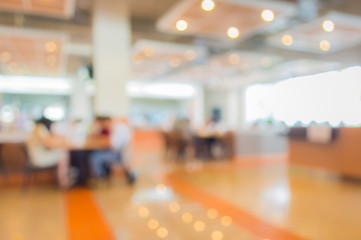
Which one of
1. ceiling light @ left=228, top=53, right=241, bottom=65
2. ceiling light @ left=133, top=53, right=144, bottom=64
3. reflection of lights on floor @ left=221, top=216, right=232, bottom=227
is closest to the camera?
reflection of lights on floor @ left=221, top=216, right=232, bottom=227

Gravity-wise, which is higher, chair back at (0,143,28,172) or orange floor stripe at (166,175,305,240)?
chair back at (0,143,28,172)

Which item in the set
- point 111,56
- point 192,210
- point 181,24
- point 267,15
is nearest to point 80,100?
point 111,56

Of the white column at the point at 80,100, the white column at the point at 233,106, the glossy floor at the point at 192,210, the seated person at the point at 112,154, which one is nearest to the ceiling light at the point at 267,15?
the glossy floor at the point at 192,210

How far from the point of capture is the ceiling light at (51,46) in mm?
8258

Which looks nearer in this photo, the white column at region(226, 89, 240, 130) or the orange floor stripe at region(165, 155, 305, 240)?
the orange floor stripe at region(165, 155, 305, 240)

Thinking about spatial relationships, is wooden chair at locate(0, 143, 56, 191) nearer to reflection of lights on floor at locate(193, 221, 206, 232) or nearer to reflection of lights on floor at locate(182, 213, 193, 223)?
reflection of lights on floor at locate(182, 213, 193, 223)

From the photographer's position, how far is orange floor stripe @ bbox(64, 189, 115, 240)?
3234mm

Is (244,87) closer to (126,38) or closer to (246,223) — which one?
(126,38)

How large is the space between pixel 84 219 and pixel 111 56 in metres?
4.39

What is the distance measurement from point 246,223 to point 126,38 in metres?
5.39

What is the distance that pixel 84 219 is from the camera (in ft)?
12.4

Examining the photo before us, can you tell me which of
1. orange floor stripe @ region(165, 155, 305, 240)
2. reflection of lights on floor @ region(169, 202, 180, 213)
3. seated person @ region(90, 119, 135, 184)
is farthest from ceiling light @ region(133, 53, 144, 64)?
reflection of lights on floor @ region(169, 202, 180, 213)

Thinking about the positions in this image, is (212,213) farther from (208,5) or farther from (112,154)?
(208,5)

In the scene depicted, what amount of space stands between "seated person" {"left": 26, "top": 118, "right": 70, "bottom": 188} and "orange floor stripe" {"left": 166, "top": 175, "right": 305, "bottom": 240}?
80.8 inches
